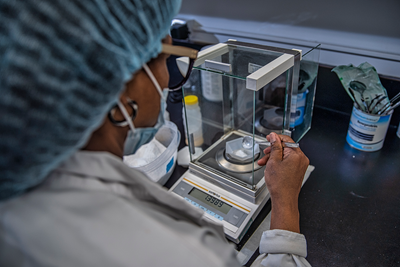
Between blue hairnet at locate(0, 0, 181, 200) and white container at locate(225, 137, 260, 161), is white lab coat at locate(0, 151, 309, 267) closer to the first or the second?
blue hairnet at locate(0, 0, 181, 200)

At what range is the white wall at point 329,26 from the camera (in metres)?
1.10

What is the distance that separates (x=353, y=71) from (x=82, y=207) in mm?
1088

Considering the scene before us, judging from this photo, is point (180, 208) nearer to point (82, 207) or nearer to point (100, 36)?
point (82, 207)

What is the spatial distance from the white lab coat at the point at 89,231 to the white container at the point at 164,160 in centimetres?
40

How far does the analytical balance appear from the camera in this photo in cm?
79

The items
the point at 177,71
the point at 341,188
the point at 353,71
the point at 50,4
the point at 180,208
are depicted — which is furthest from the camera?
the point at 353,71

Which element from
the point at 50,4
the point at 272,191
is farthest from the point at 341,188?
the point at 50,4

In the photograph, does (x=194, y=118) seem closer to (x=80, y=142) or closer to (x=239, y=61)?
(x=239, y=61)

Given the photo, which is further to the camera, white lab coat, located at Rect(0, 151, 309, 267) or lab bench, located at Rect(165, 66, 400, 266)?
lab bench, located at Rect(165, 66, 400, 266)

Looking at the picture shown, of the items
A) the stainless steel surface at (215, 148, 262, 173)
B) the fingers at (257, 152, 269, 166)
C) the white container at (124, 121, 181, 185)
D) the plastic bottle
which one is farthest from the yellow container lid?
the fingers at (257, 152, 269, 166)

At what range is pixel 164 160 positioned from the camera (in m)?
0.91

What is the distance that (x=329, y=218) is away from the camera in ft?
2.76

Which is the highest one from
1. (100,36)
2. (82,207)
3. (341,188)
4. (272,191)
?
(100,36)

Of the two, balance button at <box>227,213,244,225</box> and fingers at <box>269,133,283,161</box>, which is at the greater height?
fingers at <box>269,133,283,161</box>
